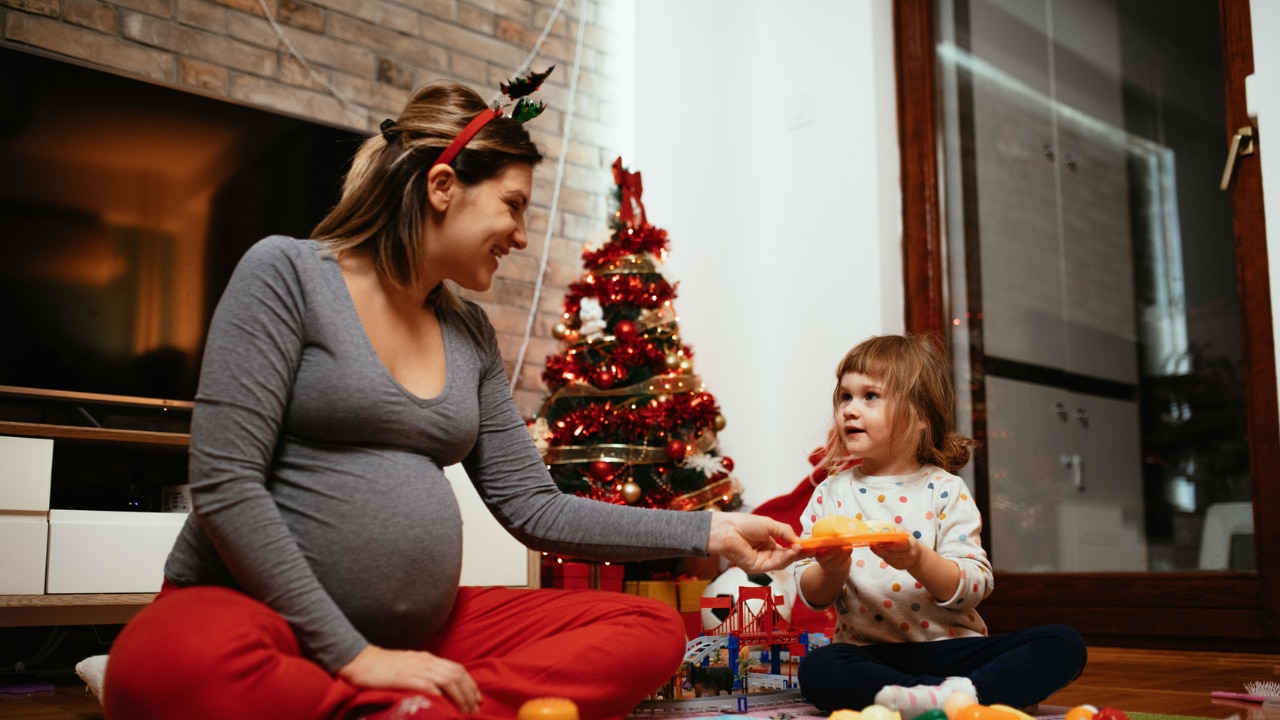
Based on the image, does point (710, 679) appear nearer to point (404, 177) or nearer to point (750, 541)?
point (750, 541)

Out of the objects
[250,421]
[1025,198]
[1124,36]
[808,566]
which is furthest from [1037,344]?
[250,421]

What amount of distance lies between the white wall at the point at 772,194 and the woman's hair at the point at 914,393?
1.55 meters

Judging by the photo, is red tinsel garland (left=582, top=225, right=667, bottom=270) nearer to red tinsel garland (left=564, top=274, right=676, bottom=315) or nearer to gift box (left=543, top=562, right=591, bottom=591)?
red tinsel garland (left=564, top=274, right=676, bottom=315)

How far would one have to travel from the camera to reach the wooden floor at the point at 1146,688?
178 centimetres

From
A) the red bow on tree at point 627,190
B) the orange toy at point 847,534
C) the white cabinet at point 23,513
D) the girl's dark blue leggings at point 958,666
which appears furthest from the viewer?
the red bow on tree at point 627,190

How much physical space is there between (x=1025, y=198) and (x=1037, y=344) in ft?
1.56

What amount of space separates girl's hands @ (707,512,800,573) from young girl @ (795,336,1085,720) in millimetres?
99

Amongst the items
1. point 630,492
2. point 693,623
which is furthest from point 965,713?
point 630,492

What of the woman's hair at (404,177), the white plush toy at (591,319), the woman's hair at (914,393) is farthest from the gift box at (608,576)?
the woman's hair at (404,177)

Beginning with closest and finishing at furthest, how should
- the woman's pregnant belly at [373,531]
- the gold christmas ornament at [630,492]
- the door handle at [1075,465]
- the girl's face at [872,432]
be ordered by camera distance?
the woman's pregnant belly at [373,531] → the girl's face at [872,432] → the gold christmas ornament at [630,492] → the door handle at [1075,465]

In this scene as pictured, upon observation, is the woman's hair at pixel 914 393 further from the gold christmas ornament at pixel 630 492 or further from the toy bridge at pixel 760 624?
the gold christmas ornament at pixel 630 492

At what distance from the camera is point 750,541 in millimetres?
1355

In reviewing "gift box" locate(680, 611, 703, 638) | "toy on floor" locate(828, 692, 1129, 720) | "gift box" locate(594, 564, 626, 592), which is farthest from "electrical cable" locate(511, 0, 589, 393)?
"toy on floor" locate(828, 692, 1129, 720)

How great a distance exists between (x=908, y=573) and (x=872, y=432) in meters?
0.23
